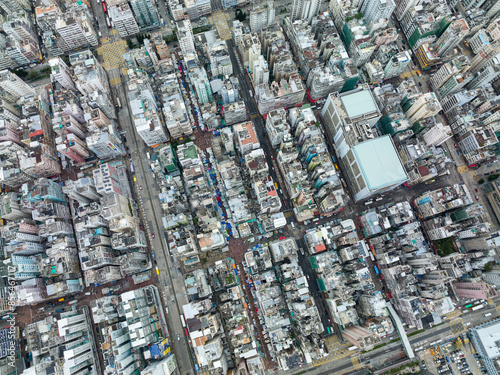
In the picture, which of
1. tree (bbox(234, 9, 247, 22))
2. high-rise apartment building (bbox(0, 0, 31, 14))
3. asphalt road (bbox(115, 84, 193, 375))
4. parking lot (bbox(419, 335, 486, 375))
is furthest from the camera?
tree (bbox(234, 9, 247, 22))

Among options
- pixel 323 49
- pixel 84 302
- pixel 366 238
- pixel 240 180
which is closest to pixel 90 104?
pixel 240 180

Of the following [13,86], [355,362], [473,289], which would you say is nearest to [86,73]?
[13,86]

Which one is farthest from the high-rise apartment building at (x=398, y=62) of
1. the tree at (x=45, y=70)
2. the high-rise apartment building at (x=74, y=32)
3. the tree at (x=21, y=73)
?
the tree at (x=21, y=73)

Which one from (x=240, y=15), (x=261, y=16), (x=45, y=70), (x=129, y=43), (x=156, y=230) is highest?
(x=129, y=43)

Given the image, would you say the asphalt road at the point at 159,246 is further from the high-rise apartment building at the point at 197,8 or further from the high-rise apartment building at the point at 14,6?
the high-rise apartment building at the point at 14,6

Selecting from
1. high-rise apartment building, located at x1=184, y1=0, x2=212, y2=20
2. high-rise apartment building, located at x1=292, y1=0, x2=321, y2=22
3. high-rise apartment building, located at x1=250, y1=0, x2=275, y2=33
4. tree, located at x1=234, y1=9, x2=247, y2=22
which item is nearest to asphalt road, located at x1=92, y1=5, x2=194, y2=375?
high-rise apartment building, located at x1=184, y1=0, x2=212, y2=20

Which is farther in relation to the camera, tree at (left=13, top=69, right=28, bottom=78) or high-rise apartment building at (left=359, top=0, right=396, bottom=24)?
tree at (left=13, top=69, right=28, bottom=78)

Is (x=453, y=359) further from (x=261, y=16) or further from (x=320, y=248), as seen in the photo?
(x=261, y=16)

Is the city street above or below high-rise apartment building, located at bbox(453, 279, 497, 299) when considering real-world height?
above

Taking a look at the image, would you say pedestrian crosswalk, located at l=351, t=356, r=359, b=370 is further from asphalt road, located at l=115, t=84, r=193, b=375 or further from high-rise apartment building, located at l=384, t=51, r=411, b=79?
high-rise apartment building, located at l=384, t=51, r=411, b=79

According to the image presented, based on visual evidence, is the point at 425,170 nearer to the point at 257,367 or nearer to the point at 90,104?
the point at 257,367

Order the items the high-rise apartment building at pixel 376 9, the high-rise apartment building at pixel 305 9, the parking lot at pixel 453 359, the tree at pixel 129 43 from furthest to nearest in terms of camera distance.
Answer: the tree at pixel 129 43 < the high-rise apartment building at pixel 305 9 < the high-rise apartment building at pixel 376 9 < the parking lot at pixel 453 359

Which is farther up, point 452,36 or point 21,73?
point 21,73
